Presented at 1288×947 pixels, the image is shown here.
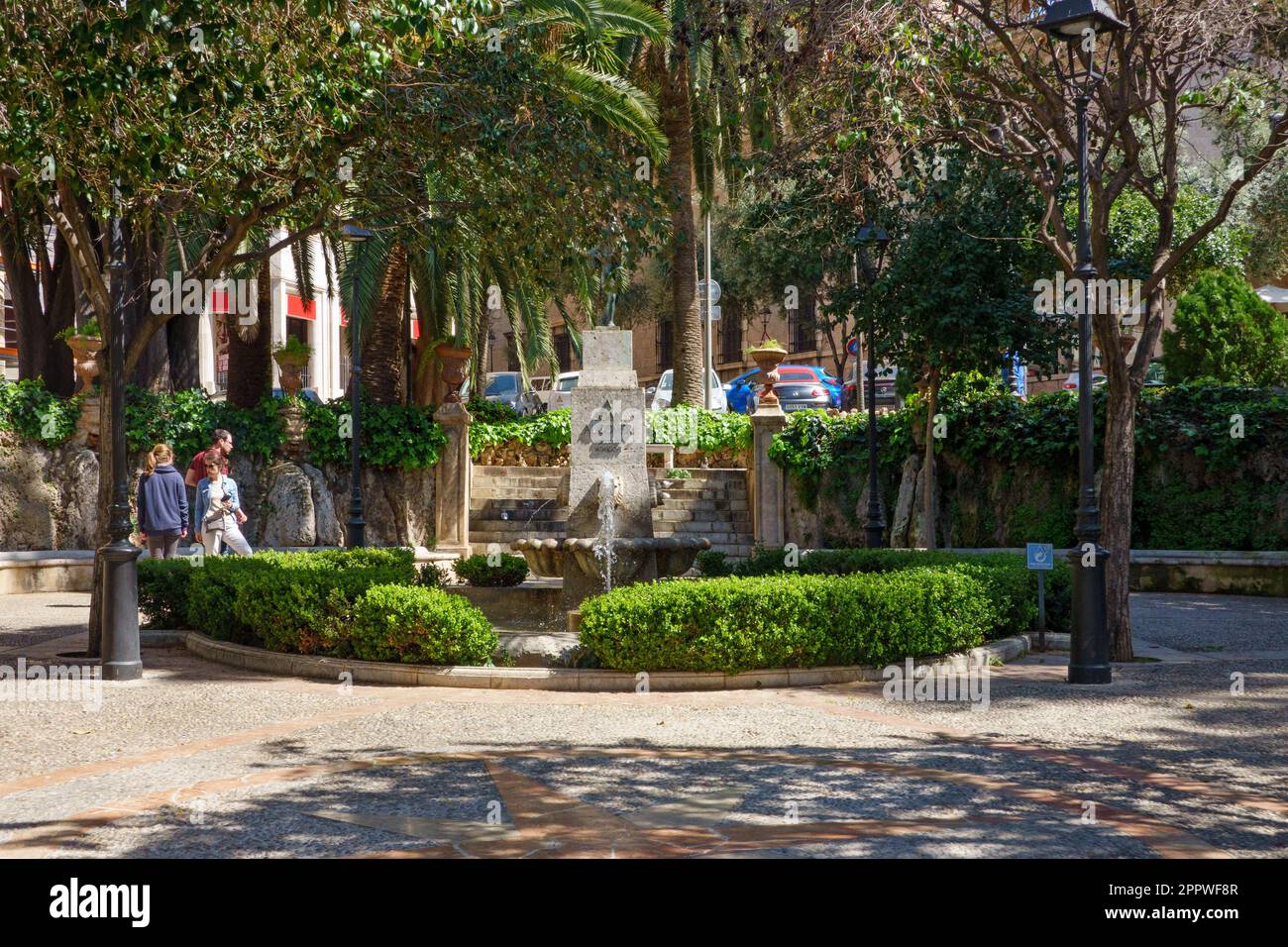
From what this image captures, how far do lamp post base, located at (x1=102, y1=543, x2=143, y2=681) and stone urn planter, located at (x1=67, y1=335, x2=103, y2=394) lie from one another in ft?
37.6

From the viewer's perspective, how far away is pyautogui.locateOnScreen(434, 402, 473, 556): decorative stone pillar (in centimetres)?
2247

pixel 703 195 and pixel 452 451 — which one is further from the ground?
pixel 703 195

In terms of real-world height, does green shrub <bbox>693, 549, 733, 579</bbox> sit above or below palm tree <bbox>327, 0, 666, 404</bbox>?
below

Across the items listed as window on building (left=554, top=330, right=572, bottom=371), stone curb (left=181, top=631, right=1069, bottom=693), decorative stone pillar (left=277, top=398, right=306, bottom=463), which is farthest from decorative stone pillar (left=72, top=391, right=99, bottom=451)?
window on building (left=554, top=330, right=572, bottom=371)

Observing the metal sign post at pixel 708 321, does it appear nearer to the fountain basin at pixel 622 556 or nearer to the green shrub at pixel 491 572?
the green shrub at pixel 491 572

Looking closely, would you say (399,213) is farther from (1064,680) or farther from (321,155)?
(1064,680)

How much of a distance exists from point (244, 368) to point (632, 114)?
28.7ft

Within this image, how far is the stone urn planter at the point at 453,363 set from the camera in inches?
957

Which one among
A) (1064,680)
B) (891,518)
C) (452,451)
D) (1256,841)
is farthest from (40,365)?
(1256,841)

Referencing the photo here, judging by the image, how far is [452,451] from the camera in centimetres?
2294

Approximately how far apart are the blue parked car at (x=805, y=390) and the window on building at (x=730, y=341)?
20.2 m

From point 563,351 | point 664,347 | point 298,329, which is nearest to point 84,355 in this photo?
point 298,329

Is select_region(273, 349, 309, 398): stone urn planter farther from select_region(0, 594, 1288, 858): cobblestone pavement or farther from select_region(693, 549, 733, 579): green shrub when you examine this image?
select_region(0, 594, 1288, 858): cobblestone pavement

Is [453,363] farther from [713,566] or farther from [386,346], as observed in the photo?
[713,566]
